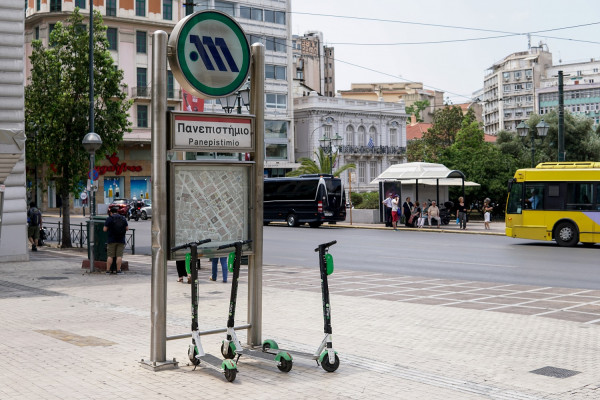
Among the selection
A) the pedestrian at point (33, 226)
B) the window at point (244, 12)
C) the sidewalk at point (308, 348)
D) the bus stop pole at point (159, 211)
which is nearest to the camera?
the sidewalk at point (308, 348)

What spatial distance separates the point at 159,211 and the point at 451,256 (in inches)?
636

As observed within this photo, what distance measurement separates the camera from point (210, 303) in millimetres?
13039

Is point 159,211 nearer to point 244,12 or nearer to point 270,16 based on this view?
point 244,12

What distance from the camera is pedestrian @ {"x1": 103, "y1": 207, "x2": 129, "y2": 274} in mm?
18391

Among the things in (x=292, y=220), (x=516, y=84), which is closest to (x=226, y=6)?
(x=292, y=220)

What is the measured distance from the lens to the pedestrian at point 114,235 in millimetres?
18391

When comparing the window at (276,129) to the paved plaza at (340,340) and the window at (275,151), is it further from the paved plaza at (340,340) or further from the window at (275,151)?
the paved plaza at (340,340)

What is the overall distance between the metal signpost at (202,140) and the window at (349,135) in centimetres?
7395

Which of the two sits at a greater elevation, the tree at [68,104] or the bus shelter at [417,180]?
the tree at [68,104]

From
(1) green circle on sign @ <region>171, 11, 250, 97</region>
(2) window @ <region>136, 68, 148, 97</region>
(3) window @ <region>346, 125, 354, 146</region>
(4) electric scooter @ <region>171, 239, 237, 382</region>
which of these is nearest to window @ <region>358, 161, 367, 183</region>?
(3) window @ <region>346, 125, 354, 146</region>

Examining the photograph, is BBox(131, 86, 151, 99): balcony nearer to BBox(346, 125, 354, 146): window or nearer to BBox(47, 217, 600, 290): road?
BBox(346, 125, 354, 146): window

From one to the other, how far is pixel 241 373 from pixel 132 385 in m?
1.12

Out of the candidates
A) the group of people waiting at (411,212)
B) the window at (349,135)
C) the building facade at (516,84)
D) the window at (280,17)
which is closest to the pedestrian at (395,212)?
the group of people waiting at (411,212)

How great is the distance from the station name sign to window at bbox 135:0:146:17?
56.9 meters
